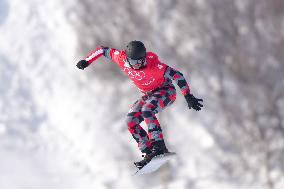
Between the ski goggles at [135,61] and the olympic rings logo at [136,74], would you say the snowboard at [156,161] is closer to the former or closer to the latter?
the olympic rings logo at [136,74]

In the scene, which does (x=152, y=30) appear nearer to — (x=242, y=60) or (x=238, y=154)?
(x=242, y=60)

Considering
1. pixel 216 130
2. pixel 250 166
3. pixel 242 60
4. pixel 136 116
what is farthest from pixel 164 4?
pixel 136 116

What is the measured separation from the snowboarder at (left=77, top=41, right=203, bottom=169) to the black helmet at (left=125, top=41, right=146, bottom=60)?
100 mm

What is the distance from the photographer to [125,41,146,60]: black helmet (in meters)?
8.84

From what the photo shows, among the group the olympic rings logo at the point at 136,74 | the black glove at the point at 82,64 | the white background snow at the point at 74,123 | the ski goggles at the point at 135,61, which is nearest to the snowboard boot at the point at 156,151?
the olympic rings logo at the point at 136,74

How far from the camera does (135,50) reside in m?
8.91

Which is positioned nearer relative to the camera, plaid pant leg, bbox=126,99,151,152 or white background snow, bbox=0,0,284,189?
plaid pant leg, bbox=126,99,151,152

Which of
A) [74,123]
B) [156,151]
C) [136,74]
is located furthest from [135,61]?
[74,123]

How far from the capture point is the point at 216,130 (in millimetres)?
50906

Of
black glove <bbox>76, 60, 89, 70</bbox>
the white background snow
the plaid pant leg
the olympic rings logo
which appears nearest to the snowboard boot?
the plaid pant leg

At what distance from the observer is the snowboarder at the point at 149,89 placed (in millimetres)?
9500

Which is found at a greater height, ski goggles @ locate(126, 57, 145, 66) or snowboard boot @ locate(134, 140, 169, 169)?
ski goggles @ locate(126, 57, 145, 66)

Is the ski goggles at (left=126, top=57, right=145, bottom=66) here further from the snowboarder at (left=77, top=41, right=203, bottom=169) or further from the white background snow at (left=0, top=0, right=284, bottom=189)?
the white background snow at (left=0, top=0, right=284, bottom=189)

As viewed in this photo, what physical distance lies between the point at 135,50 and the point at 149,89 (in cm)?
138
